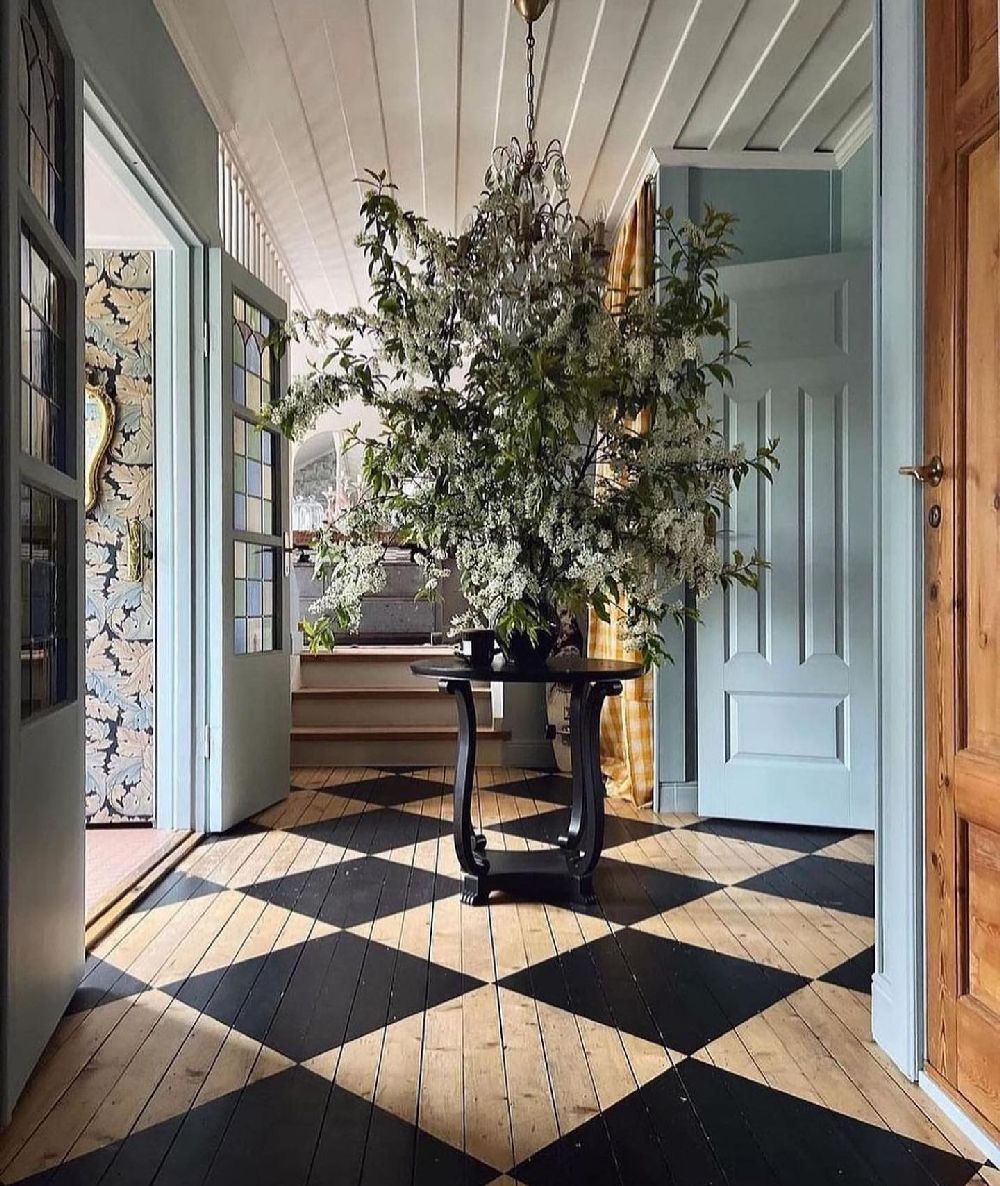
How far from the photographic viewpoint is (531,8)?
10.0 feet

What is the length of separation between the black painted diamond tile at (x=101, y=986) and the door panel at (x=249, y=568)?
Result: 4.40 ft

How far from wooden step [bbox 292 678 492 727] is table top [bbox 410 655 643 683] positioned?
2402 millimetres

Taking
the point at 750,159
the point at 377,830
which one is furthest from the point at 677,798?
the point at 750,159

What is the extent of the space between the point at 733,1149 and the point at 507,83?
3488mm

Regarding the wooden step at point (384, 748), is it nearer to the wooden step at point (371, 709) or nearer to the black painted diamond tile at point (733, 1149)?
the wooden step at point (371, 709)

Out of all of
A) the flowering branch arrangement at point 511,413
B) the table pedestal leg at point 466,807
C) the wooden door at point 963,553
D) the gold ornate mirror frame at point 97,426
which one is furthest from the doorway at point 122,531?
the wooden door at point 963,553

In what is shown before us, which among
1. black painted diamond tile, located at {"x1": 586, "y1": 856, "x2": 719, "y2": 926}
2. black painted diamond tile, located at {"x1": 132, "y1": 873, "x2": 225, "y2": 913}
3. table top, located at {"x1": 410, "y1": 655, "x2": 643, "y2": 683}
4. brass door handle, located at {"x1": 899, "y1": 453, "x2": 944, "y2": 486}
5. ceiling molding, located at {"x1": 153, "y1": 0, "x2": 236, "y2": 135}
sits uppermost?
ceiling molding, located at {"x1": 153, "y1": 0, "x2": 236, "y2": 135}

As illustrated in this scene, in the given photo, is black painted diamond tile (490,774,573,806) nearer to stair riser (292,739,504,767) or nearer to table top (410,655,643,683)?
stair riser (292,739,504,767)

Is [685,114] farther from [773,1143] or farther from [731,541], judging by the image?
[773,1143]

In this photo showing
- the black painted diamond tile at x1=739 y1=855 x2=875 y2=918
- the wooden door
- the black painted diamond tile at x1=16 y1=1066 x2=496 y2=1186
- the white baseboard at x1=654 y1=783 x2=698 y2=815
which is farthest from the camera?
the white baseboard at x1=654 y1=783 x2=698 y2=815

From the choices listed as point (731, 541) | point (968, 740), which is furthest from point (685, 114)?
point (968, 740)

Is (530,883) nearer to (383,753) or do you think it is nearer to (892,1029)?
(892,1029)

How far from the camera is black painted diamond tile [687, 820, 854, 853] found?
3.59m

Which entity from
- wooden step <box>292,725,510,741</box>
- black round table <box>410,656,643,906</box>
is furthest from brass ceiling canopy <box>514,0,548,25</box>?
wooden step <box>292,725,510,741</box>
